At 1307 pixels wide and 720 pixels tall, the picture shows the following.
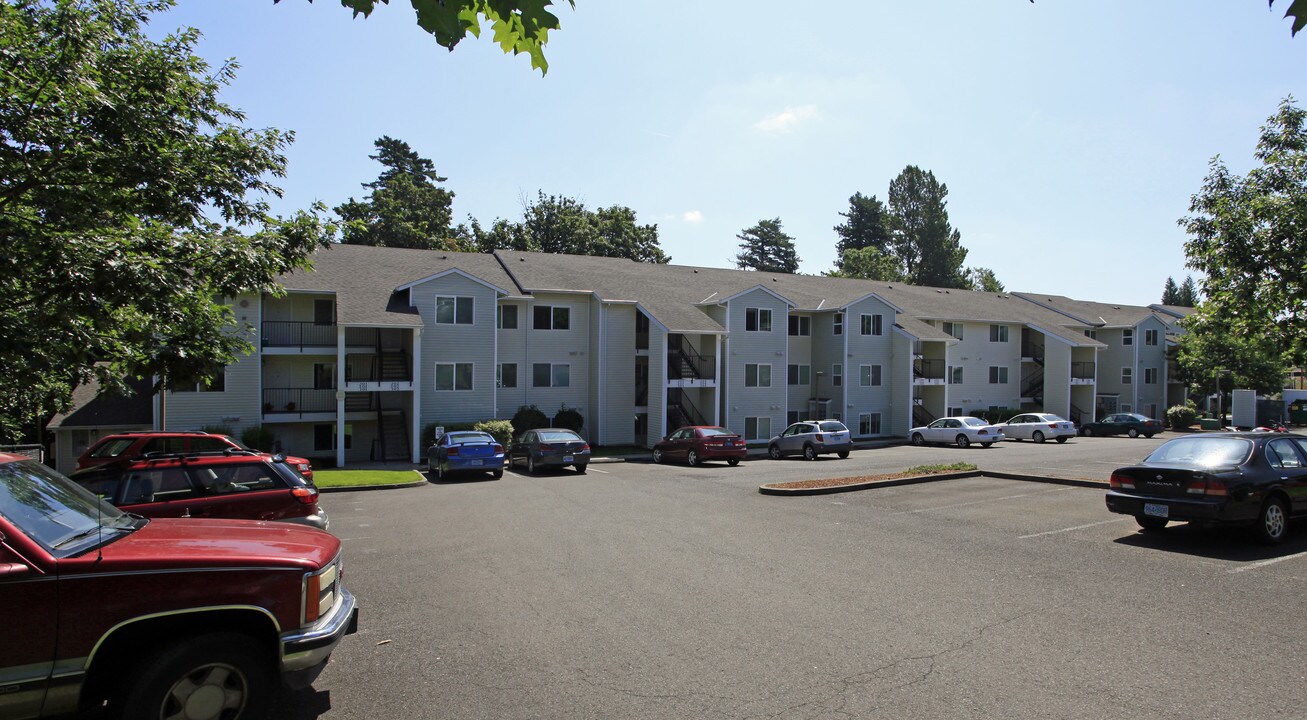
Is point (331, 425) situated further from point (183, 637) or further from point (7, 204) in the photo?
point (183, 637)

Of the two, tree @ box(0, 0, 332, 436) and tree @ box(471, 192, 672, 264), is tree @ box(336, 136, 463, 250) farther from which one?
tree @ box(0, 0, 332, 436)

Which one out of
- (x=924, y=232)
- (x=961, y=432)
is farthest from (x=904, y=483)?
(x=924, y=232)

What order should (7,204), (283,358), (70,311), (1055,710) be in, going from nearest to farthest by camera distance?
(1055,710) < (70,311) < (7,204) < (283,358)

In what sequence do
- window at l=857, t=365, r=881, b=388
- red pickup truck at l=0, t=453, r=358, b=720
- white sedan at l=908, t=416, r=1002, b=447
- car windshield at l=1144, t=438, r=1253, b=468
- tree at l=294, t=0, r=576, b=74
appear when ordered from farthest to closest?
1. window at l=857, t=365, r=881, b=388
2. white sedan at l=908, t=416, r=1002, b=447
3. car windshield at l=1144, t=438, r=1253, b=468
4. red pickup truck at l=0, t=453, r=358, b=720
5. tree at l=294, t=0, r=576, b=74

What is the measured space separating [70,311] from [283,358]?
22.6m

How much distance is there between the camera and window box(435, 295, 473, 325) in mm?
30281

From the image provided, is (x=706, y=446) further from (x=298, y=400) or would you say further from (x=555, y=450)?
(x=298, y=400)

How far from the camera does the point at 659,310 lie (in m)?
34.1

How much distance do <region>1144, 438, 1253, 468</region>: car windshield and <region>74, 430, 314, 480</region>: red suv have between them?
53.1ft

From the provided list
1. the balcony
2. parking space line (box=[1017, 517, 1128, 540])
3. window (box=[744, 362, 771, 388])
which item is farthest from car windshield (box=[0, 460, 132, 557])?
the balcony

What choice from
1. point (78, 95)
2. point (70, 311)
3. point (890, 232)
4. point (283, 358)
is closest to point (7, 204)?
point (78, 95)

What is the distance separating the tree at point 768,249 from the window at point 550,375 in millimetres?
55385

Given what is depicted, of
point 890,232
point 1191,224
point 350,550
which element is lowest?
point 350,550

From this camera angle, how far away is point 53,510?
477cm
